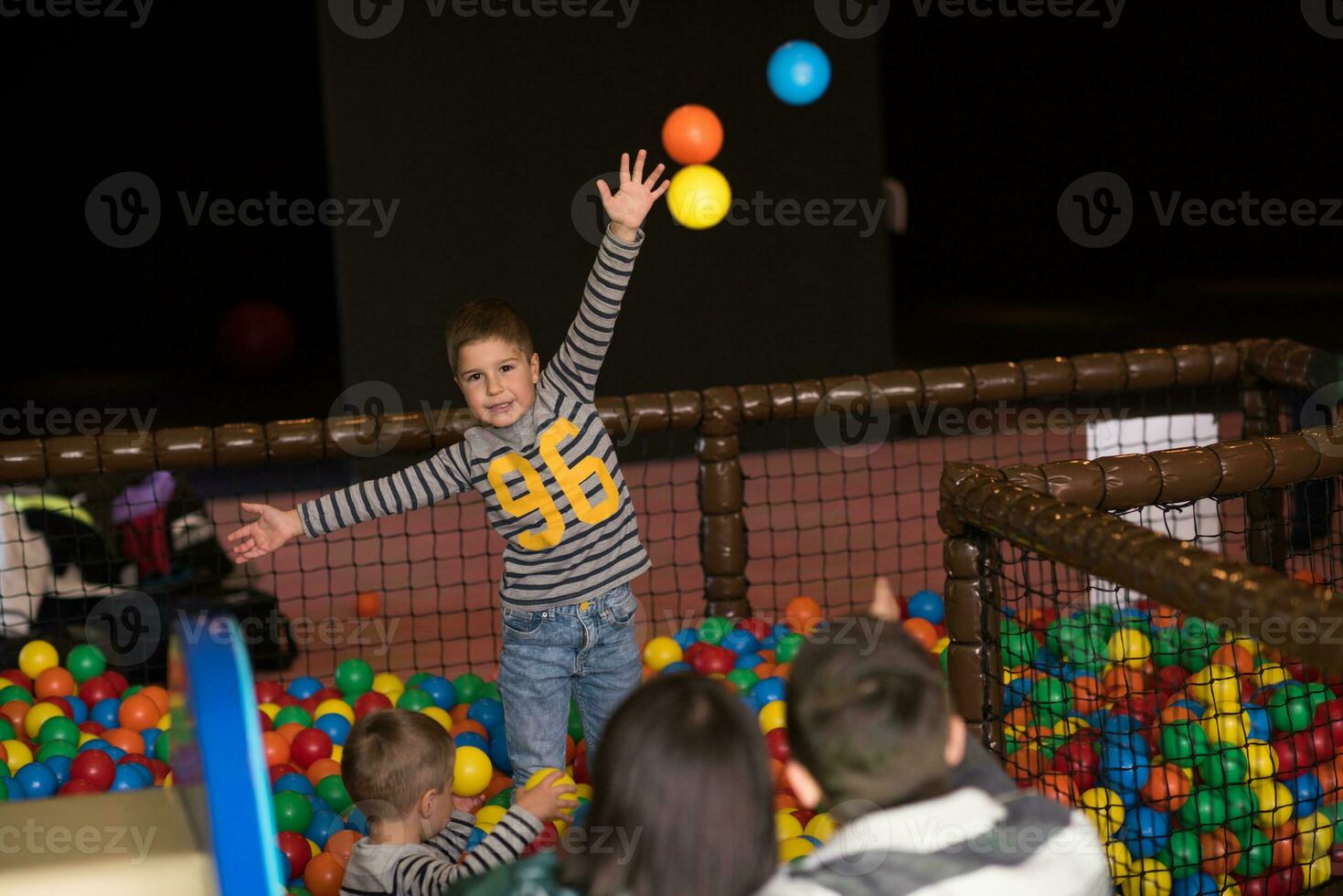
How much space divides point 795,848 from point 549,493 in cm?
61

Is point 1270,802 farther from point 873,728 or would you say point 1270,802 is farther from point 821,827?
point 873,728

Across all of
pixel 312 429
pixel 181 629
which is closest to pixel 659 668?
pixel 312 429

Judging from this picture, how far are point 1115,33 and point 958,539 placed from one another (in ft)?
18.9

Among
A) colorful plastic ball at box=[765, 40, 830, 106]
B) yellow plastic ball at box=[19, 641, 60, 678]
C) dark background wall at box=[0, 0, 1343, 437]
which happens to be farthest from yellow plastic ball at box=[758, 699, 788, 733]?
colorful plastic ball at box=[765, 40, 830, 106]

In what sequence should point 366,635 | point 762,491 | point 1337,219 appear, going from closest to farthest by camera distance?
point 366,635 → point 762,491 → point 1337,219

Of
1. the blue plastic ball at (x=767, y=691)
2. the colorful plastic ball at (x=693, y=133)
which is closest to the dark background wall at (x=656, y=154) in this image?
the colorful plastic ball at (x=693, y=133)

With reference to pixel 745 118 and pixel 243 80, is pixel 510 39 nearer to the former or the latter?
pixel 745 118

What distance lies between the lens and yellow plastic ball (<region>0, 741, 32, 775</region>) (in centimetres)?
254

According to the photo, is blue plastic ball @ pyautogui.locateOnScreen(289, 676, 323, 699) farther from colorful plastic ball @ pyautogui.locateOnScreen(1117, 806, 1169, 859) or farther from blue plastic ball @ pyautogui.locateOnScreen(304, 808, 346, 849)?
colorful plastic ball @ pyautogui.locateOnScreen(1117, 806, 1169, 859)

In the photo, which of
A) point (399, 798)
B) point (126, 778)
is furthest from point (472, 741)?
point (399, 798)

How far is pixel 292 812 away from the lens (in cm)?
231

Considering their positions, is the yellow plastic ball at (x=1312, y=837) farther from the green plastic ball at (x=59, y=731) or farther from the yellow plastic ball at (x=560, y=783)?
the green plastic ball at (x=59, y=731)

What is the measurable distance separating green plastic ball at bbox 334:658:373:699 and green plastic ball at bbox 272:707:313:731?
20 cm

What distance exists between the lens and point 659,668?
2.96m
